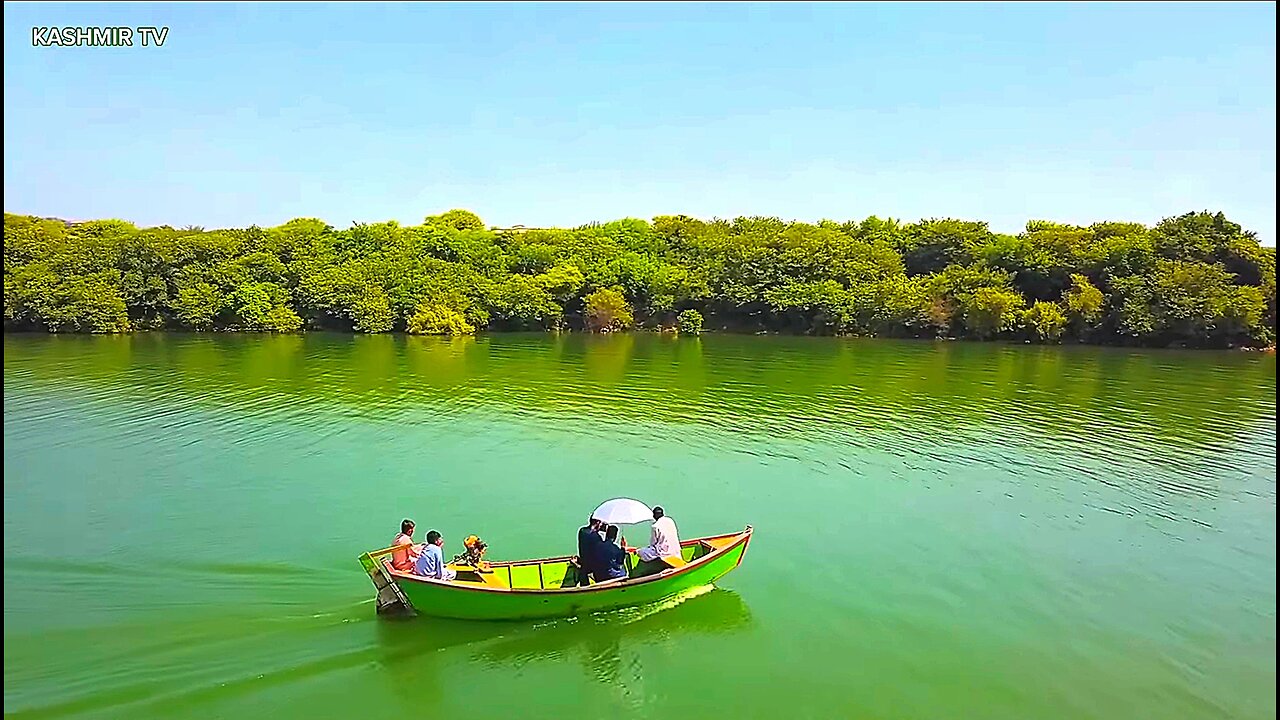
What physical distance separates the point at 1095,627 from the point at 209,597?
1158cm

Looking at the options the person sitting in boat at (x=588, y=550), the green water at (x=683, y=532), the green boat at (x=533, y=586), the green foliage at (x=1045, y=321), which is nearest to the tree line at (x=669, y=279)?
the green foliage at (x=1045, y=321)

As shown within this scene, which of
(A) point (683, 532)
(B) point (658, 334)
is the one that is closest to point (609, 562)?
(A) point (683, 532)

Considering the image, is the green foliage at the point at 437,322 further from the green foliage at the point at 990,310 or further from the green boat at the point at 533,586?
the green boat at the point at 533,586

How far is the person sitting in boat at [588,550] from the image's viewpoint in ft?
37.0

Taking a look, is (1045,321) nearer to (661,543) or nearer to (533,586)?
(661,543)

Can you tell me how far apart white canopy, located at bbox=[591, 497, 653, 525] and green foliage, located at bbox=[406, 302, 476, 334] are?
163 ft

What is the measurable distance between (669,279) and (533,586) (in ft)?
179

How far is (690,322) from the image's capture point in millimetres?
62656

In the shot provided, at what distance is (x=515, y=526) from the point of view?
15.2 m

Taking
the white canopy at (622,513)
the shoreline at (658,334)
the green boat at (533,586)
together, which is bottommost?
the green boat at (533,586)

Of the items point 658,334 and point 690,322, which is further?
point 690,322

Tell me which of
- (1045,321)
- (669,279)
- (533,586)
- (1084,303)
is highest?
(669,279)

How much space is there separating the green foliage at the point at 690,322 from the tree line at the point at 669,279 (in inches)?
5.5

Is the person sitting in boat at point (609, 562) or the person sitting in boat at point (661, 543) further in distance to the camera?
the person sitting in boat at point (661, 543)
